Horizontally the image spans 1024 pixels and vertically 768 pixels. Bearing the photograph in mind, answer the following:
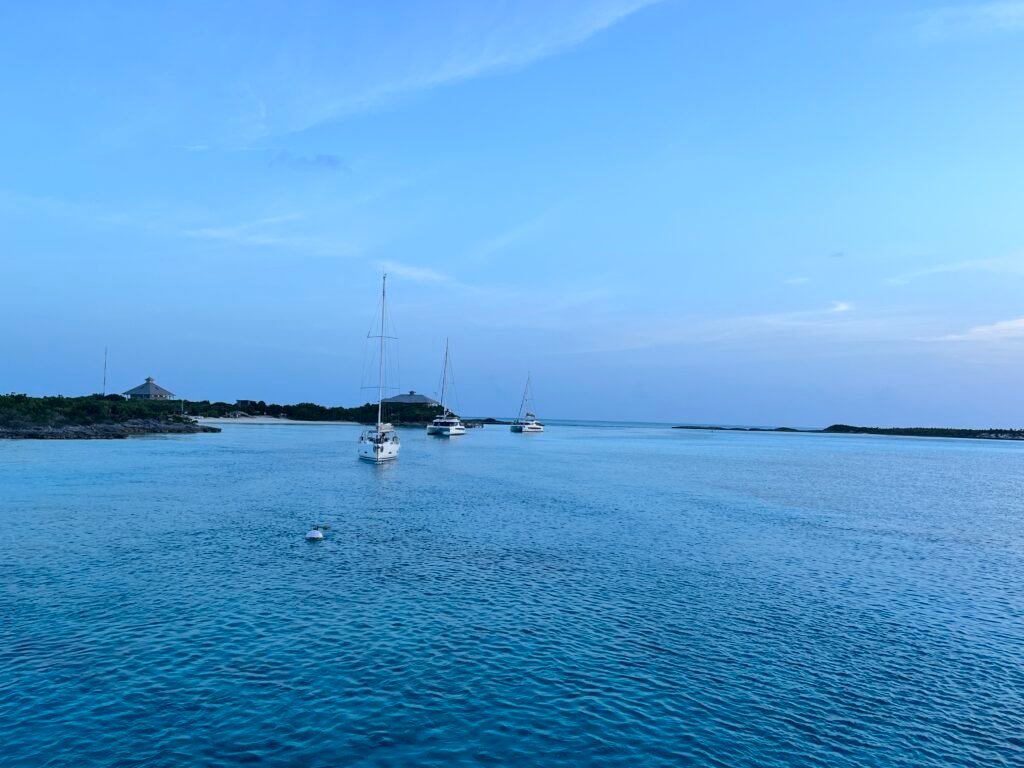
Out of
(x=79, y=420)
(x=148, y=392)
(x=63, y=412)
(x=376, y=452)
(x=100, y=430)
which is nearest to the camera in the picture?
(x=376, y=452)

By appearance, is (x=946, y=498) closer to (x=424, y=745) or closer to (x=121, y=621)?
(x=424, y=745)

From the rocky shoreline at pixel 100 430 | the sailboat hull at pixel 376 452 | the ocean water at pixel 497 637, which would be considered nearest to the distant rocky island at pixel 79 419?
the rocky shoreline at pixel 100 430

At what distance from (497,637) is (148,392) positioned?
19564 cm

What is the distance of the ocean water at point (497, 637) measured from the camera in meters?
14.6

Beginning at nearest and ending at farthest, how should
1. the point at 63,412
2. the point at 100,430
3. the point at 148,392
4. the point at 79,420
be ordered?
the point at 100,430, the point at 63,412, the point at 79,420, the point at 148,392

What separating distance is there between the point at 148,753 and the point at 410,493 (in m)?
43.4

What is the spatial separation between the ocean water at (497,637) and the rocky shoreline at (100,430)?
77.9 metres

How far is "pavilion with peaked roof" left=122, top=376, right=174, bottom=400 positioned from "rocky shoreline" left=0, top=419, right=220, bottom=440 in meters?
40.0

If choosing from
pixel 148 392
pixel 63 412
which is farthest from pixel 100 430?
pixel 148 392

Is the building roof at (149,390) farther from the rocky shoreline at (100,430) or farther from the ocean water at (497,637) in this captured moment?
the ocean water at (497,637)

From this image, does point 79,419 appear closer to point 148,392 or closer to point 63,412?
point 63,412

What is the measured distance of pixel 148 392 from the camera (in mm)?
184375

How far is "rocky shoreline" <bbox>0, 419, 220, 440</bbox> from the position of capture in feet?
357

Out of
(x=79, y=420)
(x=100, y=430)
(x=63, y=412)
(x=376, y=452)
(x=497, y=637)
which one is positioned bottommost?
(x=497, y=637)
